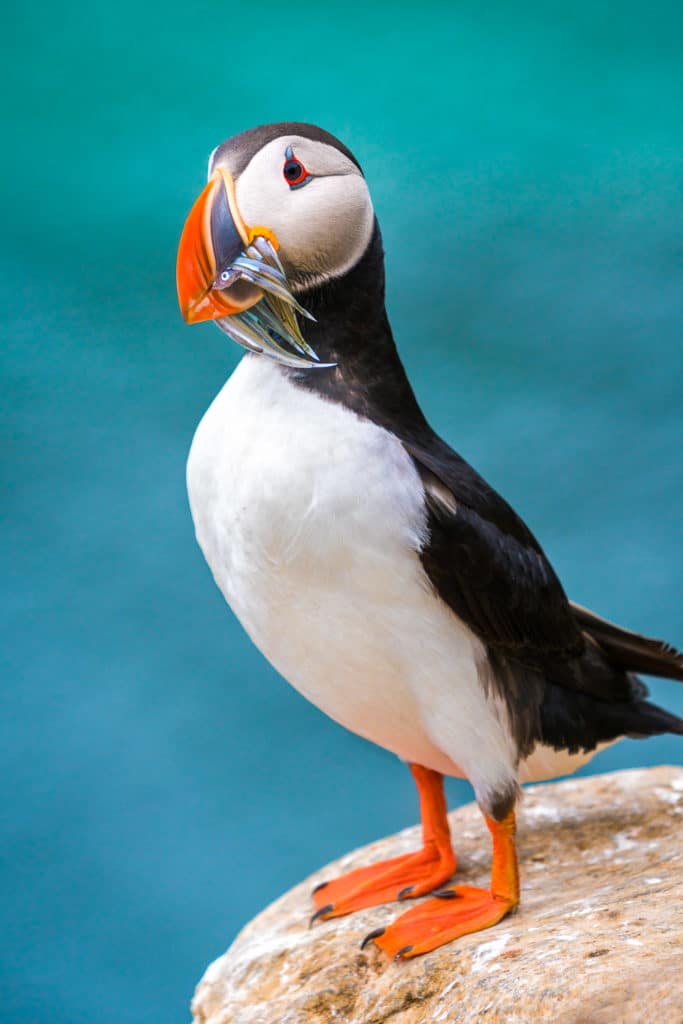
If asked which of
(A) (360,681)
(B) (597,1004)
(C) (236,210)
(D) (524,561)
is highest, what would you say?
A: (C) (236,210)

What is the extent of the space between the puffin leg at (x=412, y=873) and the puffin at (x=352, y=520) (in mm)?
155

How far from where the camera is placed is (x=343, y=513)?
1.87 metres

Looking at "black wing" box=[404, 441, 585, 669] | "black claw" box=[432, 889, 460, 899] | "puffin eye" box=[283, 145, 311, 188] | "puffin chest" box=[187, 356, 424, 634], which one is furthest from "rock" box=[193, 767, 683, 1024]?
"puffin eye" box=[283, 145, 311, 188]

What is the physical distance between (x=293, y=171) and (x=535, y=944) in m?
1.23

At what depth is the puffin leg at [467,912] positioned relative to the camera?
211 cm

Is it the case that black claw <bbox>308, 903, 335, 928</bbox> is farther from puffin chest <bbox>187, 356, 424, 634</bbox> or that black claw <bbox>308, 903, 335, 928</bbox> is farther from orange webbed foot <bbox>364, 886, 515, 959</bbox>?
puffin chest <bbox>187, 356, 424, 634</bbox>

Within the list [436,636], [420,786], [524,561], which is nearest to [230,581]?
[436,636]

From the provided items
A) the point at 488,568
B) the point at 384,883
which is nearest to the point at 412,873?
the point at 384,883

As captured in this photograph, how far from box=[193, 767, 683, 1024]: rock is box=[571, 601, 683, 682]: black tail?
0.34 meters

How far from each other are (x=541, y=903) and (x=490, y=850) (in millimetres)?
376

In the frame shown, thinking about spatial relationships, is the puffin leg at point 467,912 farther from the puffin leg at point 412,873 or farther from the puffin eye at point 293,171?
the puffin eye at point 293,171

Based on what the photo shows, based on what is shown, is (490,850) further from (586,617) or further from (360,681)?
(360,681)

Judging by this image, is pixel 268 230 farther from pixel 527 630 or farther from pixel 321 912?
pixel 321 912

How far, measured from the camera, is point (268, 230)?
71.2 inches
